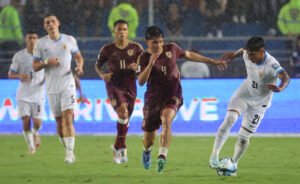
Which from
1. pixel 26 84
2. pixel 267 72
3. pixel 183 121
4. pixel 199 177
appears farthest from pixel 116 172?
pixel 183 121

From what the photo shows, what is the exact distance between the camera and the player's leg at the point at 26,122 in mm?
19750

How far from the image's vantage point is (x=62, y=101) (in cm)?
1728

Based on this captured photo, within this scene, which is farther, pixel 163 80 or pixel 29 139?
pixel 29 139

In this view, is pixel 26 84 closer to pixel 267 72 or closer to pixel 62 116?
pixel 62 116

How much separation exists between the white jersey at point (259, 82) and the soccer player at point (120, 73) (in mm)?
2818

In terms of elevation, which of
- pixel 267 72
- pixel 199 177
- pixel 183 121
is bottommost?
pixel 183 121

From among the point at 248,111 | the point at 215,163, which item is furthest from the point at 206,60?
the point at 215,163

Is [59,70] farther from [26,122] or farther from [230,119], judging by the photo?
[230,119]

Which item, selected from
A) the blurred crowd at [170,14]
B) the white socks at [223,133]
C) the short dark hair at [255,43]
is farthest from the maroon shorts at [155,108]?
the blurred crowd at [170,14]

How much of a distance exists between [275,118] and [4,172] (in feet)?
31.4

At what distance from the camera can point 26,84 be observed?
20.4 m

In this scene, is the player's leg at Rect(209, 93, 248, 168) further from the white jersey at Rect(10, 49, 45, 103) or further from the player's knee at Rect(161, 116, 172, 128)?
the white jersey at Rect(10, 49, 45, 103)

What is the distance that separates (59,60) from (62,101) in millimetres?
706

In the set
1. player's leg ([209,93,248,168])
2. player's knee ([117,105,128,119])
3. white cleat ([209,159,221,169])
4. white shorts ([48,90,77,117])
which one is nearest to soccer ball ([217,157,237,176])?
white cleat ([209,159,221,169])
